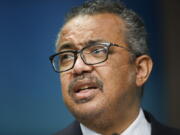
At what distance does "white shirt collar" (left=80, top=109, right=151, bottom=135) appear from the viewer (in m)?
1.86

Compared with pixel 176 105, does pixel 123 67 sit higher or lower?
higher

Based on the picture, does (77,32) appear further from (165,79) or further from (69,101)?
(165,79)

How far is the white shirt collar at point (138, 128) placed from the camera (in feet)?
6.11

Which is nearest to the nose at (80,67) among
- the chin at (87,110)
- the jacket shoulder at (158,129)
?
the chin at (87,110)

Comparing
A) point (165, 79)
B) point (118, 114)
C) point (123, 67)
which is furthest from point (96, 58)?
point (165, 79)

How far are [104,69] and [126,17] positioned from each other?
0.32 metres

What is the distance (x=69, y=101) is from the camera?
70.8 inches

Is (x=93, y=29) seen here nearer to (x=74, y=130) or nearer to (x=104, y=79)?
(x=104, y=79)

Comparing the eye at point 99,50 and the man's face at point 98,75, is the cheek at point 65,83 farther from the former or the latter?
the eye at point 99,50

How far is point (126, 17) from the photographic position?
1944 millimetres

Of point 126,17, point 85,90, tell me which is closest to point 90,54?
point 85,90

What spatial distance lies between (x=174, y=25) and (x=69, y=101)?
124 centimetres

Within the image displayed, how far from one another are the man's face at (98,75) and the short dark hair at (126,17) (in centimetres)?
3

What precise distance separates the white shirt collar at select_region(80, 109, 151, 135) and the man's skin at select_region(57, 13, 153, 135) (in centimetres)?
2
